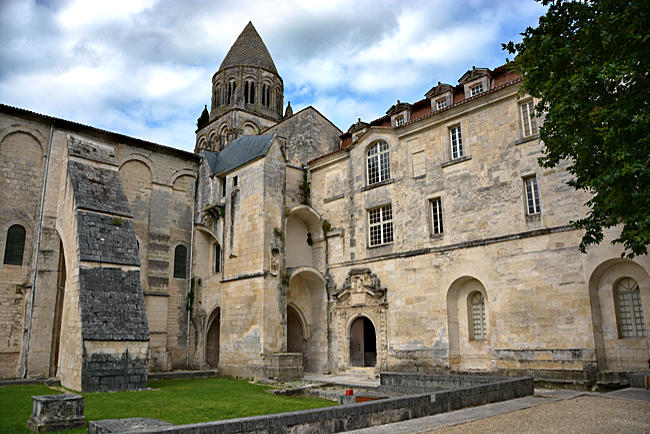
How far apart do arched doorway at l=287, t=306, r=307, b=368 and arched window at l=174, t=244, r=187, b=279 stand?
5.61 meters

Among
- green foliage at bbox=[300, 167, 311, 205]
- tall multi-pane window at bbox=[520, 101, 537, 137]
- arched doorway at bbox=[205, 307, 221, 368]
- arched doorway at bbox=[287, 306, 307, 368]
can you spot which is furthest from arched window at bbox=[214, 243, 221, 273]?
tall multi-pane window at bbox=[520, 101, 537, 137]

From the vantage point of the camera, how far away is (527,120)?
54.5 feet

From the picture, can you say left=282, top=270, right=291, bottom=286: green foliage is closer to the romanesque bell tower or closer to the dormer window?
the dormer window

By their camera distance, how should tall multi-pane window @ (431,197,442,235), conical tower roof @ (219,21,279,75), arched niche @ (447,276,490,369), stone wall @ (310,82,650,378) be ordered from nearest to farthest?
stone wall @ (310,82,650,378) → arched niche @ (447,276,490,369) → tall multi-pane window @ (431,197,442,235) → conical tower roof @ (219,21,279,75)

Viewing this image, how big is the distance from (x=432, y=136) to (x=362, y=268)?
5920 millimetres

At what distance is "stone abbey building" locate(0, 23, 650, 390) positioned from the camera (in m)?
14.8

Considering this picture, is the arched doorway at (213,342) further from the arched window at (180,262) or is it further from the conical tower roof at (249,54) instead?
the conical tower roof at (249,54)

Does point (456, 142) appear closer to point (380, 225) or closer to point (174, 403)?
point (380, 225)

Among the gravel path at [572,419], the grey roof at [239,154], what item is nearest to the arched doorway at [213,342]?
the grey roof at [239,154]

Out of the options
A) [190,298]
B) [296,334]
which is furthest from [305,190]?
[190,298]

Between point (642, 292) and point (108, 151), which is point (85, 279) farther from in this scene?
point (642, 292)

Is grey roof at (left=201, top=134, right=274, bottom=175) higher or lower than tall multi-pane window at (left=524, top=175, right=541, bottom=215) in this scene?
higher

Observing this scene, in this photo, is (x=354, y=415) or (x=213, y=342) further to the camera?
(x=213, y=342)

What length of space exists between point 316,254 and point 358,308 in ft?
11.7
